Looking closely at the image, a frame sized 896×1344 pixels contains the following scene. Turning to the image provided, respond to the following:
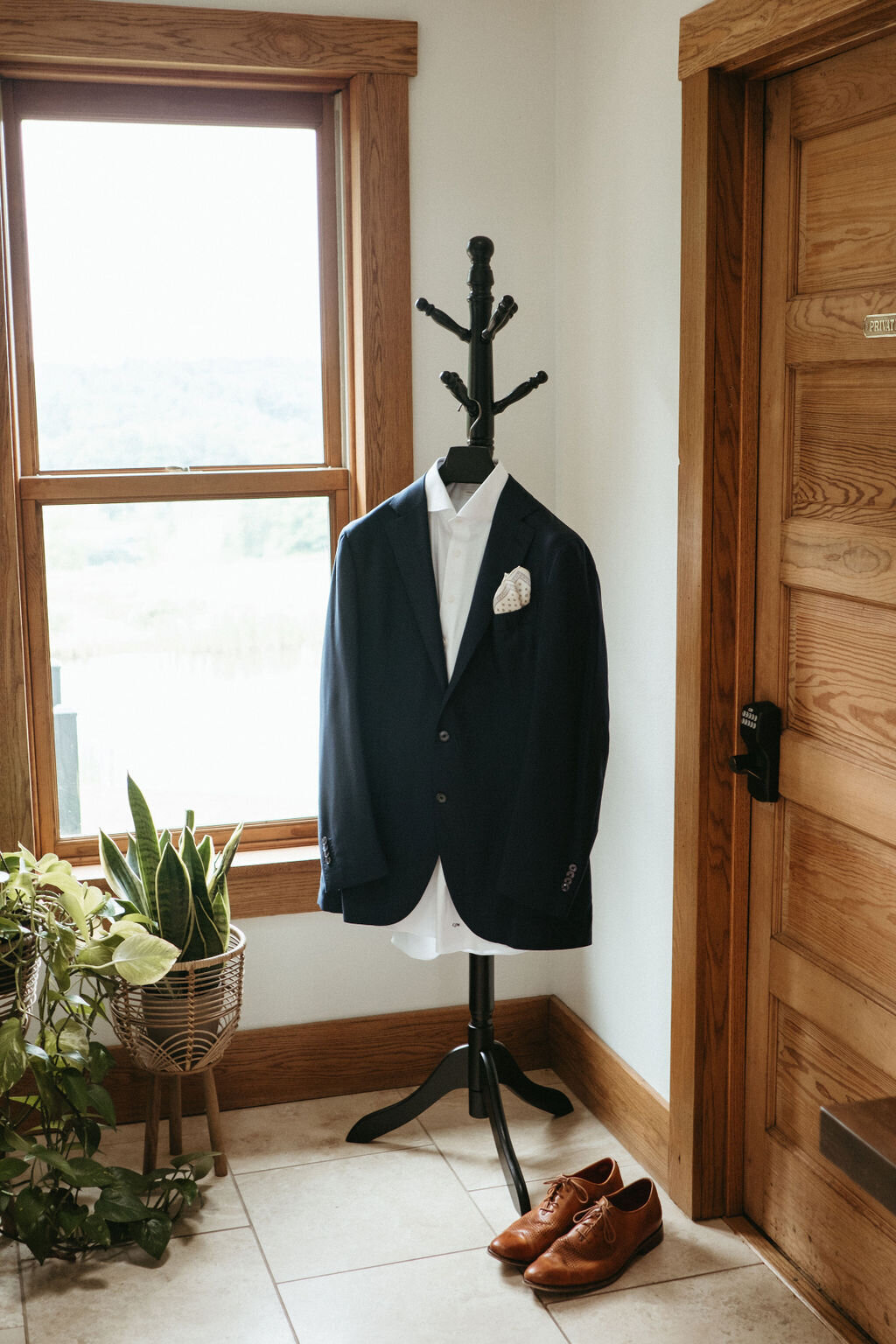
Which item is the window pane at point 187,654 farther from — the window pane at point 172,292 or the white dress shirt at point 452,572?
the white dress shirt at point 452,572

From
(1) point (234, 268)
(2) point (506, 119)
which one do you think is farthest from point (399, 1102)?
(2) point (506, 119)

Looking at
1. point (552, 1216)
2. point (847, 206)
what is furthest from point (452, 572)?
point (552, 1216)

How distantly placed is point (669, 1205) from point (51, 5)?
2.74 m

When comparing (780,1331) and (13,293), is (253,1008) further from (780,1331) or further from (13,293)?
(13,293)

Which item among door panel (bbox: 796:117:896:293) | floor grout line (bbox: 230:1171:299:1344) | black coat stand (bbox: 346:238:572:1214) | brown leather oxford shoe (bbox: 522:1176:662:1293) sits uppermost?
door panel (bbox: 796:117:896:293)

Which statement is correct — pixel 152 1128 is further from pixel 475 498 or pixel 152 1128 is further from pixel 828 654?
pixel 828 654

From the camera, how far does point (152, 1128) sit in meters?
2.62

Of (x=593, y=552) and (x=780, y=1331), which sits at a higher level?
(x=593, y=552)

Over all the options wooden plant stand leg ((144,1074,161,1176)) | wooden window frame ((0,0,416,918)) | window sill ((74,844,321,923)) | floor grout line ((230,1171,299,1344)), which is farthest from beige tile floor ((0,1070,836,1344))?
wooden window frame ((0,0,416,918))

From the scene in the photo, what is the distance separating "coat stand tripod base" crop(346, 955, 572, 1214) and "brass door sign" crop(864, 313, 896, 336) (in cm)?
146

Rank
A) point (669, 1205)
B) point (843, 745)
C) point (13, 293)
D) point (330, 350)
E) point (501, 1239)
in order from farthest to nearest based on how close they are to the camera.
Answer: point (330, 350), point (13, 293), point (669, 1205), point (501, 1239), point (843, 745)

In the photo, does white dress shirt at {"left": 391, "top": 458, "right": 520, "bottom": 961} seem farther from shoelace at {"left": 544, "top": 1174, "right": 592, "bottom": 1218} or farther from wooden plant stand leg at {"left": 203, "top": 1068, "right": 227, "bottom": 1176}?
wooden plant stand leg at {"left": 203, "top": 1068, "right": 227, "bottom": 1176}

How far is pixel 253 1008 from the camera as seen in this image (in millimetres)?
3020

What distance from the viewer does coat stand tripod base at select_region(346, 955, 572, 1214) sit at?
269cm
